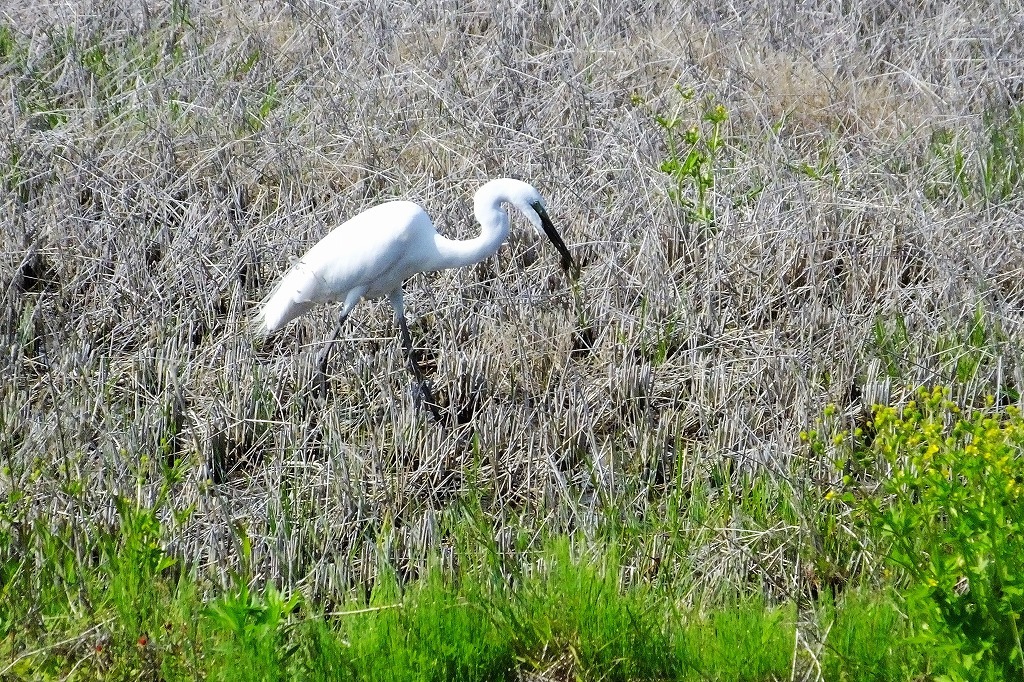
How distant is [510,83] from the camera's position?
5656 millimetres

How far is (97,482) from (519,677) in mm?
1628

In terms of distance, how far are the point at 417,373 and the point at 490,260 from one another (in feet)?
2.78

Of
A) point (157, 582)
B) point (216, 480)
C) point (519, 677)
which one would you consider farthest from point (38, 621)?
point (519, 677)

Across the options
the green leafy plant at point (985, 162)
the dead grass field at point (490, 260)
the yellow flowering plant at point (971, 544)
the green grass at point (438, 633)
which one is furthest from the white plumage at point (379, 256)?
the yellow flowering plant at point (971, 544)

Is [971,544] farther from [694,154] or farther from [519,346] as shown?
[694,154]

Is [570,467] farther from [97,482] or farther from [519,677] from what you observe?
[97,482]

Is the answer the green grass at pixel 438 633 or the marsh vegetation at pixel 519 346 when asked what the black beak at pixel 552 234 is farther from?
the green grass at pixel 438 633

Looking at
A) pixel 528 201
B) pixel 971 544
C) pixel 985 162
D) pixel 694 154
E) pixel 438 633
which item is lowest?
pixel 985 162

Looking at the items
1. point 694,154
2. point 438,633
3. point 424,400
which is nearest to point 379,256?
point 424,400

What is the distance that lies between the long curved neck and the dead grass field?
294 mm

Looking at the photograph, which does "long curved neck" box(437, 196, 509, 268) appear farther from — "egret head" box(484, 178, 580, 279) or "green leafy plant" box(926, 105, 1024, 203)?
"green leafy plant" box(926, 105, 1024, 203)

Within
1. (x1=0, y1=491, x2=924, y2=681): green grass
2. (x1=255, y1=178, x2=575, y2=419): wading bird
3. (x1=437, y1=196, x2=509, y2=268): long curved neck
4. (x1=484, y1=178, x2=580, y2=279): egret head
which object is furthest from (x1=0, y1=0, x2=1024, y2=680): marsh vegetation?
(x1=484, y1=178, x2=580, y2=279): egret head

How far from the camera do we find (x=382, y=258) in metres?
4.03

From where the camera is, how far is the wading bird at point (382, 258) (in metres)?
4.04
